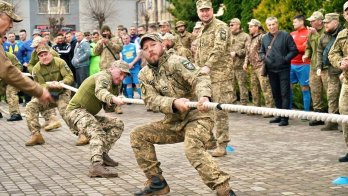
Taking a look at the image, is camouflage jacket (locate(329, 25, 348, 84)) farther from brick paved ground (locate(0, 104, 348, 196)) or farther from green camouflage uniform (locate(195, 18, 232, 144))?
green camouflage uniform (locate(195, 18, 232, 144))

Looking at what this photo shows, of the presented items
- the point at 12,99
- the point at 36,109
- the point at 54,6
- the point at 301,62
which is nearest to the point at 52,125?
the point at 36,109

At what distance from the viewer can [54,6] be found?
67250mm

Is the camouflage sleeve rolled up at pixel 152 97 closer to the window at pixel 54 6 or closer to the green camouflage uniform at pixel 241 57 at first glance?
the green camouflage uniform at pixel 241 57

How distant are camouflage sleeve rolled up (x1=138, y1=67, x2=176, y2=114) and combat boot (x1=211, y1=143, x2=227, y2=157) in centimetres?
274

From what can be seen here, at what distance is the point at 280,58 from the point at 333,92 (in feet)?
5.67

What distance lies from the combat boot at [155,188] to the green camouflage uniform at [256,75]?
6980 millimetres

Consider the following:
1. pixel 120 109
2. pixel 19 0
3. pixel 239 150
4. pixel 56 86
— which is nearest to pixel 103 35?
pixel 120 109

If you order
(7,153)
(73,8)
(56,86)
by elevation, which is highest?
(73,8)

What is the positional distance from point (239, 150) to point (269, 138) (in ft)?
4.36

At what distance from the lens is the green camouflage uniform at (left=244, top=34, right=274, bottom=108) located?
13.8 m

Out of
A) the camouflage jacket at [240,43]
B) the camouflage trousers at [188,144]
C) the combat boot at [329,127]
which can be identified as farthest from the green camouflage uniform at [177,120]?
the camouflage jacket at [240,43]

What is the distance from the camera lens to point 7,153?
407 inches

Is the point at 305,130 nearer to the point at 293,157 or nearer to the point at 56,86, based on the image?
the point at 293,157

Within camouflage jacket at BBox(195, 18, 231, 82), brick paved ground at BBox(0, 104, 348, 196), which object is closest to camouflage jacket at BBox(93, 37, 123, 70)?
brick paved ground at BBox(0, 104, 348, 196)
